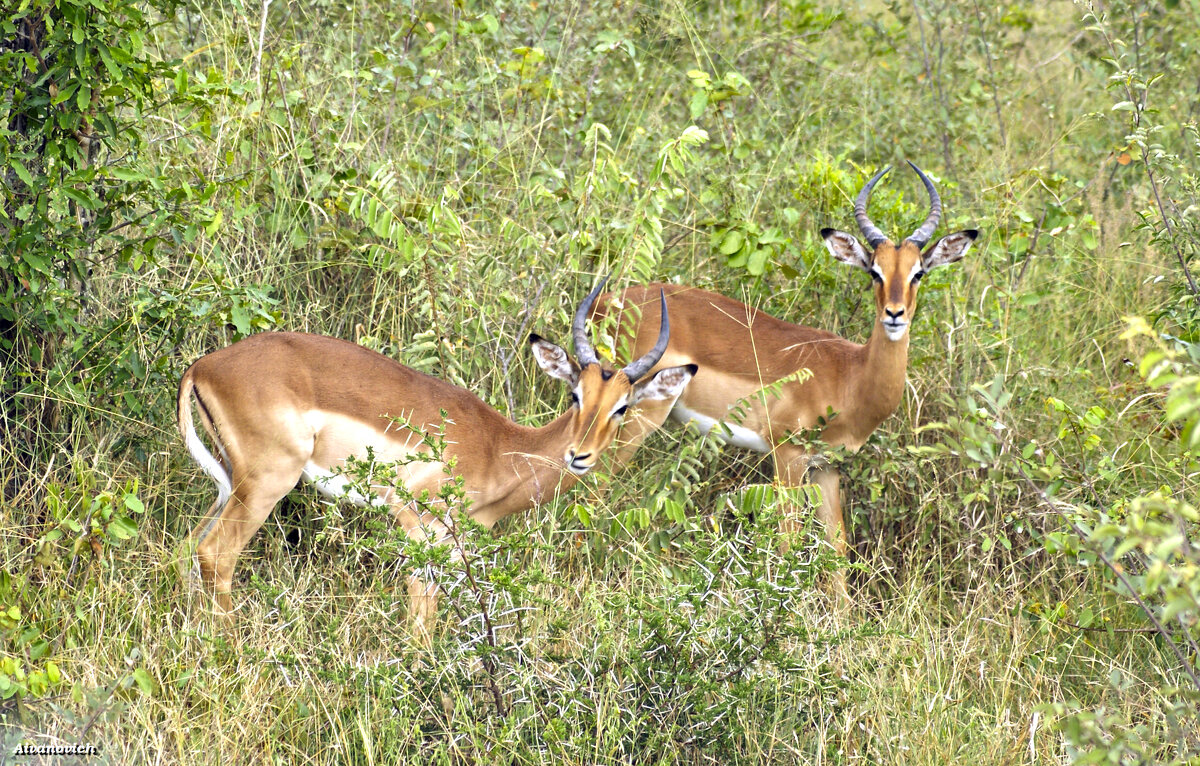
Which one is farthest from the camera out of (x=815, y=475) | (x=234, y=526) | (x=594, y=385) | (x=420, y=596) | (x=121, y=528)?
(x=815, y=475)

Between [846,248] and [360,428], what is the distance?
207cm

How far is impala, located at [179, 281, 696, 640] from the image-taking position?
4242 millimetres

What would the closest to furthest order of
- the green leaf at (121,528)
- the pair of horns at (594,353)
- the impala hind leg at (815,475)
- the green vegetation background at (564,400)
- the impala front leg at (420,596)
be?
the green vegetation background at (564,400)
the green leaf at (121,528)
the impala front leg at (420,596)
the pair of horns at (594,353)
the impala hind leg at (815,475)

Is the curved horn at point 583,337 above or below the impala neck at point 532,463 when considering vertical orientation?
above

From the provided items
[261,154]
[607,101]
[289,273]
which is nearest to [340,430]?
[289,273]

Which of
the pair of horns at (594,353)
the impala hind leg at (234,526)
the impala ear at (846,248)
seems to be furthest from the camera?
the impala ear at (846,248)

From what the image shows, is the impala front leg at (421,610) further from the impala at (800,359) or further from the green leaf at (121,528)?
the impala at (800,359)

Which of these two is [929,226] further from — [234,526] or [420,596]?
[234,526]

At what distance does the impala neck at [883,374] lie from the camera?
15.8ft

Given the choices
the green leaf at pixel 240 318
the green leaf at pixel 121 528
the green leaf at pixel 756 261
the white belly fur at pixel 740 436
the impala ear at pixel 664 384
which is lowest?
the white belly fur at pixel 740 436

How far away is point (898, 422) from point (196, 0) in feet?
12.0

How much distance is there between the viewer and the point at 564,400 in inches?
205

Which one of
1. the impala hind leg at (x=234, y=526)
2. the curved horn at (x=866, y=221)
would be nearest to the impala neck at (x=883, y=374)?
the curved horn at (x=866, y=221)

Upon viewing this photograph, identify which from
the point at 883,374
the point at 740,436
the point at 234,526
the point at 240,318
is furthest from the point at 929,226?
the point at 234,526
